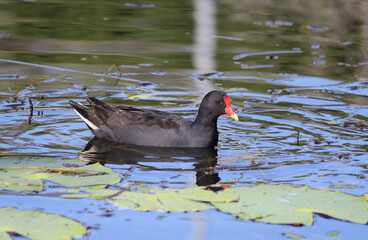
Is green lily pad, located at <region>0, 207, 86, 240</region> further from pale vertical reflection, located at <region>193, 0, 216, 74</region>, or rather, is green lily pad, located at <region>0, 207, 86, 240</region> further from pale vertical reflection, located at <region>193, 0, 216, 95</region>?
pale vertical reflection, located at <region>193, 0, 216, 74</region>

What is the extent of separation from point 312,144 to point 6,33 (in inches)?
307

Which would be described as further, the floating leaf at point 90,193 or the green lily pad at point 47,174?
the green lily pad at point 47,174

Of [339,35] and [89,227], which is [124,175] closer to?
[89,227]

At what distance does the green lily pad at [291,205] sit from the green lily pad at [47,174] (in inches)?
45.1

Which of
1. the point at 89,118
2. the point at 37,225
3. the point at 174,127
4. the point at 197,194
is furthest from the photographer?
the point at 89,118

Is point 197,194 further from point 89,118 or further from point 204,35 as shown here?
point 204,35

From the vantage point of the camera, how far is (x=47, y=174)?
542 cm

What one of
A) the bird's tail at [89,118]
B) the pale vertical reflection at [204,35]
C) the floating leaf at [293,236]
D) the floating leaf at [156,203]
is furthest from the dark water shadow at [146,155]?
the pale vertical reflection at [204,35]

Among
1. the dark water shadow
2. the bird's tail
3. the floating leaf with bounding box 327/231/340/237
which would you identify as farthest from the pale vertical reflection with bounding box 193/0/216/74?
the floating leaf with bounding box 327/231/340/237

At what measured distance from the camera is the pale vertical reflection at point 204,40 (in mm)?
9781

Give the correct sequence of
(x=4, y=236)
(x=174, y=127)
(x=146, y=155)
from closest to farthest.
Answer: (x=4, y=236), (x=146, y=155), (x=174, y=127)

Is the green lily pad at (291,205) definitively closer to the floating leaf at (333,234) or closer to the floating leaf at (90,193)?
the floating leaf at (333,234)

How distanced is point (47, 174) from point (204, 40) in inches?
311

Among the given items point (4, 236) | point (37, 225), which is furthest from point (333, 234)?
point (4, 236)
